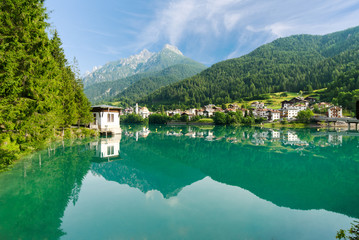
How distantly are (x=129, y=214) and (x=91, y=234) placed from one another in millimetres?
2103

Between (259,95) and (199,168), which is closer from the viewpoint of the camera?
(199,168)

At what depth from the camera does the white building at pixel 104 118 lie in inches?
1756

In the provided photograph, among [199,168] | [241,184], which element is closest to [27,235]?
[241,184]

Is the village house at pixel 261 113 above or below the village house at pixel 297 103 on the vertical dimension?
below

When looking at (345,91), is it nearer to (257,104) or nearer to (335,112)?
(335,112)

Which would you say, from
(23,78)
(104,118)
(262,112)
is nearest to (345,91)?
(262,112)

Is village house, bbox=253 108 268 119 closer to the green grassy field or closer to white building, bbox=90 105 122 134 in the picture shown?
the green grassy field

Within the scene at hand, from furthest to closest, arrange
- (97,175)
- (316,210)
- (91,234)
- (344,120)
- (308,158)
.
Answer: (344,120) → (308,158) → (97,175) → (316,210) → (91,234)

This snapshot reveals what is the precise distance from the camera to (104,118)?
4503 cm

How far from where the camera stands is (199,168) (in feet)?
67.8

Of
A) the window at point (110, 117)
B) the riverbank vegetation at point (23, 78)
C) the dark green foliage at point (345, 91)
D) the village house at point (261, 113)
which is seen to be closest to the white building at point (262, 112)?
the village house at point (261, 113)

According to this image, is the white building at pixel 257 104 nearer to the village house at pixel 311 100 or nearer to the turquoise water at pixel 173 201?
the village house at pixel 311 100

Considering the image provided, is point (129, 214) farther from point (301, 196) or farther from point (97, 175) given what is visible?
point (301, 196)

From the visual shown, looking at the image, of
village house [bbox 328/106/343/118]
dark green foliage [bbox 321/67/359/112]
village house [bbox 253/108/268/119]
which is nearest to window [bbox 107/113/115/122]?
village house [bbox 253/108/268/119]
